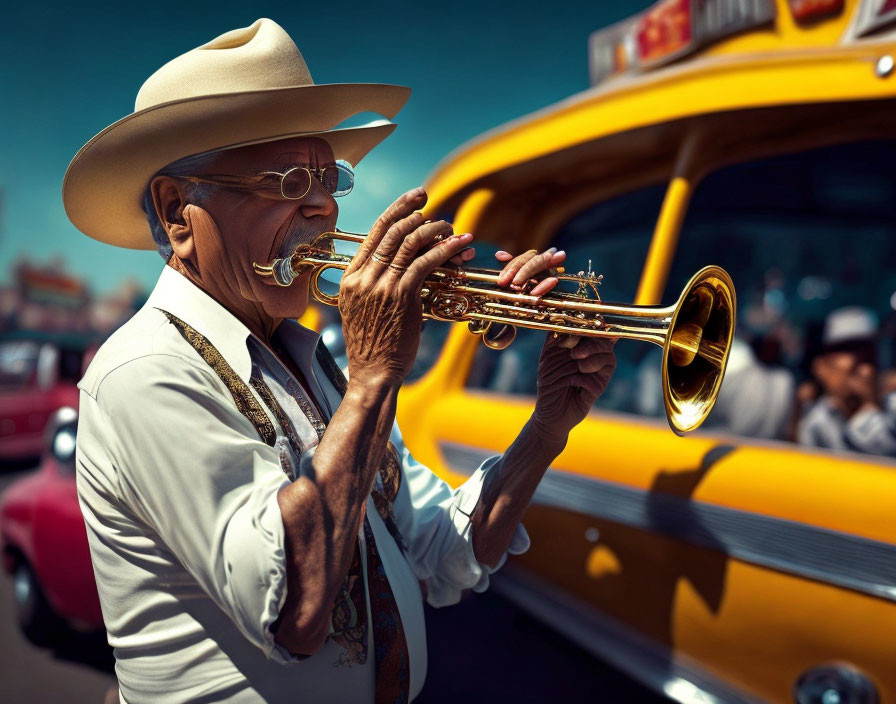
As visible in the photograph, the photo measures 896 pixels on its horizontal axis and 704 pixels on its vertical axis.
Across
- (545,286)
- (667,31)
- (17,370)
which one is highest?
(667,31)

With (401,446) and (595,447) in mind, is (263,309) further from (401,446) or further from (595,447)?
(595,447)

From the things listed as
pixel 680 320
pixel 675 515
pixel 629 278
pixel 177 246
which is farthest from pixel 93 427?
pixel 629 278

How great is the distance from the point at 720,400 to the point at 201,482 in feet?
8.60

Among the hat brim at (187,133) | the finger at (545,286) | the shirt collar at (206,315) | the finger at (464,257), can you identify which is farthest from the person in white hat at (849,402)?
the shirt collar at (206,315)

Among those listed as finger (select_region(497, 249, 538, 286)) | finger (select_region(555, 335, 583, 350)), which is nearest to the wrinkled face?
finger (select_region(497, 249, 538, 286))

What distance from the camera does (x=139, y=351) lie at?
1.19 m

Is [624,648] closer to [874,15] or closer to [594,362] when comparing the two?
[594,362]

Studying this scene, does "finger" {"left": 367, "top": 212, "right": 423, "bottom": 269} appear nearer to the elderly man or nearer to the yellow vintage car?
the elderly man

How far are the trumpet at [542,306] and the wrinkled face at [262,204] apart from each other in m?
0.04

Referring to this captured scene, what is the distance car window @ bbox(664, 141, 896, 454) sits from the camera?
3092 millimetres

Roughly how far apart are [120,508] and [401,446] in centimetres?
67

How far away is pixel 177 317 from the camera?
4.35 feet

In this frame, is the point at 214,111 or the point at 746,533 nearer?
the point at 214,111

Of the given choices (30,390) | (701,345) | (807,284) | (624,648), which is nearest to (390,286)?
(701,345)
